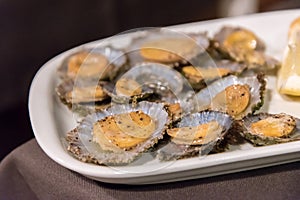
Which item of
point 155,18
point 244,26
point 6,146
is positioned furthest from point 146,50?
point 155,18

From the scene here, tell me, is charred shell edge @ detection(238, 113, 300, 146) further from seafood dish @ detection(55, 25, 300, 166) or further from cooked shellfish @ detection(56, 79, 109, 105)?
cooked shellfish @ detection(56, 79, 109, 105)

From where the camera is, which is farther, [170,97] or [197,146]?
[170,97]

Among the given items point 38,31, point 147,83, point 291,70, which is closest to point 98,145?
point 147,83

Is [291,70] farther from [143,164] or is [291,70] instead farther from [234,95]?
[143,164]

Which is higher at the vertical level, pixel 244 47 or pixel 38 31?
pixel 244 47

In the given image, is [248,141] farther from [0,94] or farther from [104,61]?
[0,94]

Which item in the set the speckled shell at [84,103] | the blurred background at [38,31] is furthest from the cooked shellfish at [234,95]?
the blurred background at [38,31]

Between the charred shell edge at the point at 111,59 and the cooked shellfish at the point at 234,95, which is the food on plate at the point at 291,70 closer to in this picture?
the cooked shellfish at the point at 234,95
